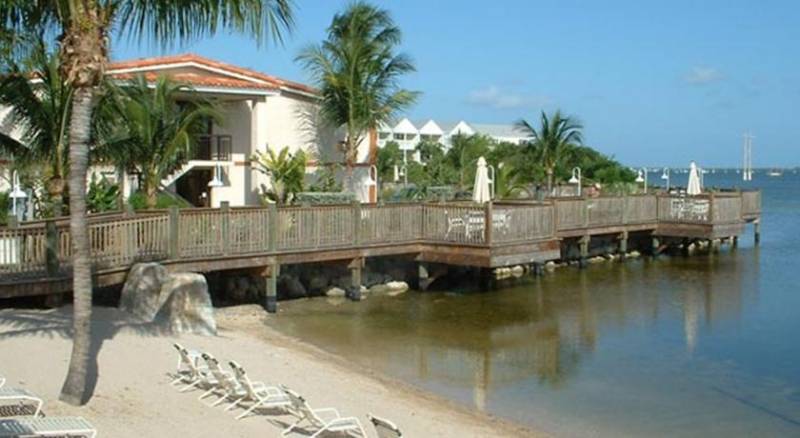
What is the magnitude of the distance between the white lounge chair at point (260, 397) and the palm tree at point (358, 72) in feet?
66.0

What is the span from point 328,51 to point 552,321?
1492cm

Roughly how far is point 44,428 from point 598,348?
12893 mm

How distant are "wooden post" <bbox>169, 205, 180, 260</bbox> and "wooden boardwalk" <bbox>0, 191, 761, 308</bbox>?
2 centimetres

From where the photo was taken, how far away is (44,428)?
8.19 meters

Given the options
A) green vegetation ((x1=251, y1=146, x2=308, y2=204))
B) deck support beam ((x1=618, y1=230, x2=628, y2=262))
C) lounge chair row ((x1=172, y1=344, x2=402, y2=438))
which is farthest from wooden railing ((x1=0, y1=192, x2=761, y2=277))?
green vegetation ((x1=251, y1=146, x2=308, y2=204))

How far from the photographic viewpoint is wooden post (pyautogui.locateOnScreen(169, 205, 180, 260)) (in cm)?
1889

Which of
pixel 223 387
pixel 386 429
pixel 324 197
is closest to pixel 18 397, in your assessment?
pixel 223 387

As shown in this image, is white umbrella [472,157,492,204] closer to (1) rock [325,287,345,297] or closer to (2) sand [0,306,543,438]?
(1) rock [325,287,345,297]

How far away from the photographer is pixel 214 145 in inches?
1157

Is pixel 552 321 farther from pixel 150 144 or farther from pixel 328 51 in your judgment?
pixel 328 51

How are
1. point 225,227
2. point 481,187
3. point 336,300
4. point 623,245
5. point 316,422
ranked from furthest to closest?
point 623,245
point 481,187
point 336,300
point 225,227
point 316,422

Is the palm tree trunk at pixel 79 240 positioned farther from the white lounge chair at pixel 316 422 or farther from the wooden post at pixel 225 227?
the wooden post at pixel 225 227

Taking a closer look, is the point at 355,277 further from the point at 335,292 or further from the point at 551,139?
the point at 551,139

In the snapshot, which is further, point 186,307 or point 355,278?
point 355,278
